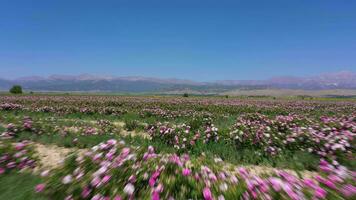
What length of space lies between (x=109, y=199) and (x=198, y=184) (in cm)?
132

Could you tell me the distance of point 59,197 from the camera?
320cm

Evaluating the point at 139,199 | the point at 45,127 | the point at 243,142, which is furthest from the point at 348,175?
the point at 45,127

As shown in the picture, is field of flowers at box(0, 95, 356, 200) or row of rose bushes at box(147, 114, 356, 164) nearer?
field of flowers at box(0, 95, 356, 200)

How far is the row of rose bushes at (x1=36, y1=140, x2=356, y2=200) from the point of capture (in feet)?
9.57

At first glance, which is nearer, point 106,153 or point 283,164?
point 106,153

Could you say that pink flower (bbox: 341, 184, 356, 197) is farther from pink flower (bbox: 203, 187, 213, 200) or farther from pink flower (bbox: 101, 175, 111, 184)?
pink flower (bbox: 101, 175, 111, 184)

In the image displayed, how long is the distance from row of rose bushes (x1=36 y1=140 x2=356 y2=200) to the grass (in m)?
0.29

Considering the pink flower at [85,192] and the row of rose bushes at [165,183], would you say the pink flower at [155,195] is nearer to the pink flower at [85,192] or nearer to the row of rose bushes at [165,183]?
the row of rose bushes at [165,183]

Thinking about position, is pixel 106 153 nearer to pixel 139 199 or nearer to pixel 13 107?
pixel 139 199

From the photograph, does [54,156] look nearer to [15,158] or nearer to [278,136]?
[15,158]

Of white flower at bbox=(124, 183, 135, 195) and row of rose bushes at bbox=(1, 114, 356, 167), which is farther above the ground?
white flower at bbox=(124, 183, 135, 195)

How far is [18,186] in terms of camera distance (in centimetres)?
386

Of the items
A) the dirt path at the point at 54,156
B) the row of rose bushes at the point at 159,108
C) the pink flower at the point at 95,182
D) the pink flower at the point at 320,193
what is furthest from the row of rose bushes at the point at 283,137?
the row of rose bushes at the point at 159,108

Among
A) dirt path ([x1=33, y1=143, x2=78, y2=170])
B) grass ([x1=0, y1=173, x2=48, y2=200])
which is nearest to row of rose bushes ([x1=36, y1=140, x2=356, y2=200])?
grass ([x1=0, y1=173, x2=48, y2=200])
